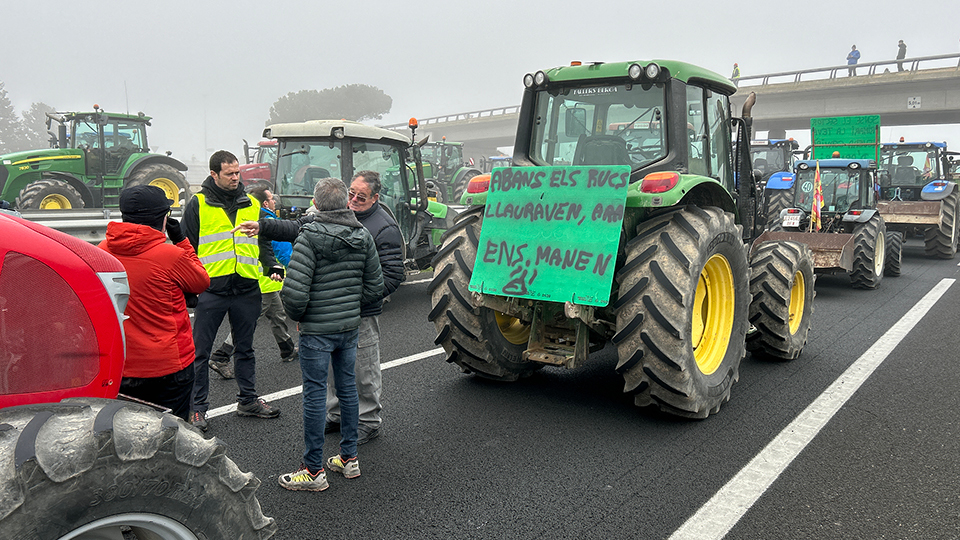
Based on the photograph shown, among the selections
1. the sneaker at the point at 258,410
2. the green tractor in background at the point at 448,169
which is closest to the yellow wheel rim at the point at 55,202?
the green tractor in background at the point at 448,169

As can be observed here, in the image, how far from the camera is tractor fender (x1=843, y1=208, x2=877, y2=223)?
1074 centimetres

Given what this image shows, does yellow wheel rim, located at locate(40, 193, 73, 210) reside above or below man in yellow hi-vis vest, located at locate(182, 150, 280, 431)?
above

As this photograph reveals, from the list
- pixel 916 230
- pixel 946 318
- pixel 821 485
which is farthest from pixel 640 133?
pixel 916 230

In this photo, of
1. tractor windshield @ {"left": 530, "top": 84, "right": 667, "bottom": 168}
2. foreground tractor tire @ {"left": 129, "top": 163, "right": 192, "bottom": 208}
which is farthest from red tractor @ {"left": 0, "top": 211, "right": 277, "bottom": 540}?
foreground tractor tire @ {"left": 129, "top": 163, "right": 192, "bottom": 208}

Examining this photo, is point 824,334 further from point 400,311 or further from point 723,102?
point 400,311

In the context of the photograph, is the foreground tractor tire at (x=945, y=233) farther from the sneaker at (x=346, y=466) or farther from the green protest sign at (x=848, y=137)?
the sneaker at (x=346, y=466)

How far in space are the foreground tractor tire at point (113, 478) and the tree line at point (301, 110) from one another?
236ft

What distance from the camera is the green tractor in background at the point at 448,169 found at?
2348cm

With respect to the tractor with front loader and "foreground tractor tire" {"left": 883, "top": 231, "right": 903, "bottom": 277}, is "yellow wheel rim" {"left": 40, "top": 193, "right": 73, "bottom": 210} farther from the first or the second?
the tractor with front loader

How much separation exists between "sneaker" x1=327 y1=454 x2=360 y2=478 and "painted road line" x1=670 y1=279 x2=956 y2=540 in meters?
1.75

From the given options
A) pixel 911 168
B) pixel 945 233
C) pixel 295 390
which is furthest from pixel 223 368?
pixel 911 168

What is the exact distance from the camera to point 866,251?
1020 centimetres

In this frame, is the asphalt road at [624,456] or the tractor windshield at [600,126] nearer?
the asphalt road at [624,456]

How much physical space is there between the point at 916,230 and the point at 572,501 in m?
14.0
